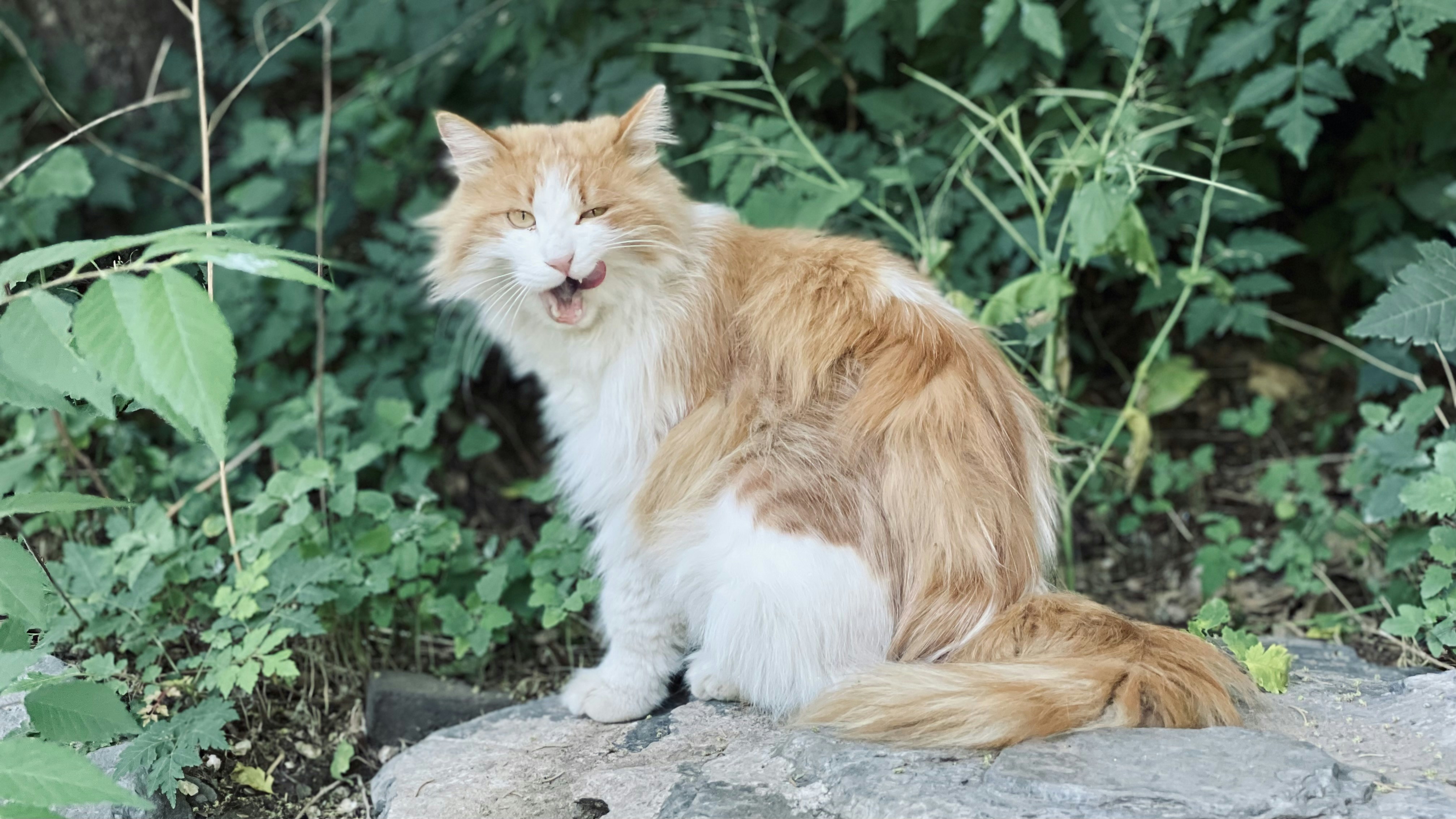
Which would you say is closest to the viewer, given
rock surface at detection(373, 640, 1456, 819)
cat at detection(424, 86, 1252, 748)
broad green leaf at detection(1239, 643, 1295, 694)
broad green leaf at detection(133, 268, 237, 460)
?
broad green leaf at detection(133, 268, 237, 460)

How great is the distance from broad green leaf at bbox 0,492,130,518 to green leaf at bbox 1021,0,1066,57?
2.48 m

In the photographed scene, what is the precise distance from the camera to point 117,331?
1563 millimetres

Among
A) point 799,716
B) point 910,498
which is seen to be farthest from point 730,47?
point 799,716

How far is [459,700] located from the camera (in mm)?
2977

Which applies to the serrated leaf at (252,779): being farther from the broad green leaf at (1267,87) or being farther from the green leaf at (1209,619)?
the broad green leaf at (1267,87)

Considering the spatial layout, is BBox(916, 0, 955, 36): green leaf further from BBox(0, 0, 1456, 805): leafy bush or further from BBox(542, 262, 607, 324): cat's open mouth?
BBox(542, 262, 607, 324): cat's open mouth

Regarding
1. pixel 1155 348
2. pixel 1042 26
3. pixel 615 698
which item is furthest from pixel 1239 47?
pixel 615 698

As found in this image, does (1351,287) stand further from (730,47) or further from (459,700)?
(459,700)

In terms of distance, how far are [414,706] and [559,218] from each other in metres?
1.33

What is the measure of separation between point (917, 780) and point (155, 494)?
2546 mm

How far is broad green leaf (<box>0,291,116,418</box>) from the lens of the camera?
5.39ft

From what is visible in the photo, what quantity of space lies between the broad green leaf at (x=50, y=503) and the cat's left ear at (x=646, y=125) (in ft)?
4.23

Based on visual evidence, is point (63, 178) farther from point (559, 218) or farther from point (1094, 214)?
point (1094, 214)

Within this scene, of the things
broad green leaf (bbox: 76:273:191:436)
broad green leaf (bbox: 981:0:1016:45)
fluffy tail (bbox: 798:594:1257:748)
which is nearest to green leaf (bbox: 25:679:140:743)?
broad green leaf (bbox: 76:273:191:436)
